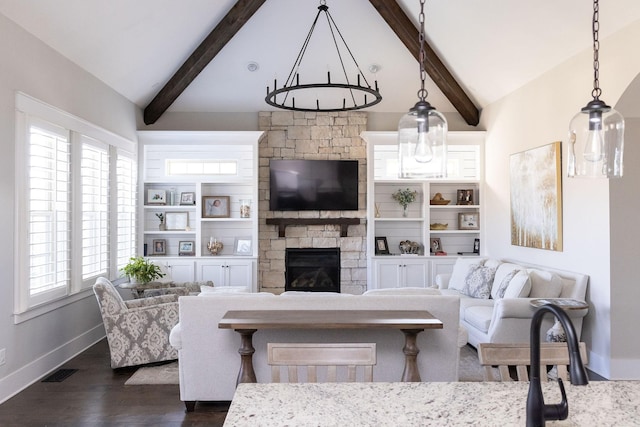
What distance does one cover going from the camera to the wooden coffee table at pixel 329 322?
317 centimetres

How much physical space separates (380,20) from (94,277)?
16.0ft

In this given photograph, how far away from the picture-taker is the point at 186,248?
7.60m

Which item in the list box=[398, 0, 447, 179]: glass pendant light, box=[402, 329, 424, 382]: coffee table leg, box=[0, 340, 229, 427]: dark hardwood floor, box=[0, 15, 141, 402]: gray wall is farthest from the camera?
box=[0, 15, 141, 402]: gray wall

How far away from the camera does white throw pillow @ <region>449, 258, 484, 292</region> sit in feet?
21.0

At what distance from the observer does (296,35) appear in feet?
22.1

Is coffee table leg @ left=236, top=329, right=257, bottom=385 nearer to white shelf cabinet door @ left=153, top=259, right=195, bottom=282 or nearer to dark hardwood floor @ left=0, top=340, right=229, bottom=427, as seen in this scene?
dark hardwood floor @ left=0, top=340, right=229, bottom=427

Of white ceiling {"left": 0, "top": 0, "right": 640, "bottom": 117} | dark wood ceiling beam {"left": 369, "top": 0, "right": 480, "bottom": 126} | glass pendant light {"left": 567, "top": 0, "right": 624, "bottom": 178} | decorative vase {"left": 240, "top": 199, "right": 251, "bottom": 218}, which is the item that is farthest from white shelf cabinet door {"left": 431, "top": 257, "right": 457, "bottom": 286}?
glass pendant light {"left": 567, "top": 0, "right": 624, "bottom": 178}

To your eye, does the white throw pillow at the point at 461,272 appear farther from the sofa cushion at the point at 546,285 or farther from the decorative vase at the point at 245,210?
the decorative vase at the point at 245,210

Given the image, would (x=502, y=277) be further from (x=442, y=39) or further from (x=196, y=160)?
(x=196, y=160)

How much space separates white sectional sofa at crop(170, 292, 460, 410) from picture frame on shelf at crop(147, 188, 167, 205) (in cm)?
431

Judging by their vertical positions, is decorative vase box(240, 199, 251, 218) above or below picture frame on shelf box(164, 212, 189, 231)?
above

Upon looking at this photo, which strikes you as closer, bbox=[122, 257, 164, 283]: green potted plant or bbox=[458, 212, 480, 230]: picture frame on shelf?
bbox=[122, 257, 164, 283]: green potted plant

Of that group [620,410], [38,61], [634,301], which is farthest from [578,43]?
[38,61]

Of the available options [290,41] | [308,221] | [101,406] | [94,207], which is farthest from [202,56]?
[101,406]
